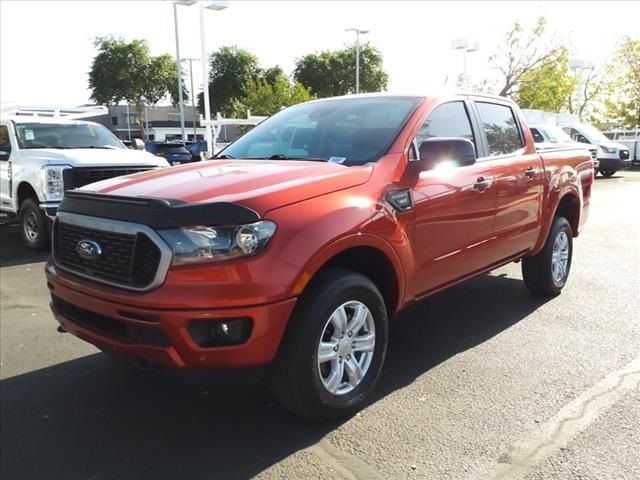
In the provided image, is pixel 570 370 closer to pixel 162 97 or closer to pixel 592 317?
pixel 592 317

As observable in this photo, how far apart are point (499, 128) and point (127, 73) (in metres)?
50.4

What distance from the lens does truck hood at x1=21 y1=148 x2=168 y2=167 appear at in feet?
26.8

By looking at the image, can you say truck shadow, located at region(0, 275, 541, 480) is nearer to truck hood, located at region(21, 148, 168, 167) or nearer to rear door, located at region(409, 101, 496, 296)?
rear door, located at region(409, 101, 496, 296)

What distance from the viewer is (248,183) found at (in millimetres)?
3158

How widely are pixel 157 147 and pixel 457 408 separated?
14.7 meters

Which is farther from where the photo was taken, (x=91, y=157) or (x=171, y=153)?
(x=171, y=153)

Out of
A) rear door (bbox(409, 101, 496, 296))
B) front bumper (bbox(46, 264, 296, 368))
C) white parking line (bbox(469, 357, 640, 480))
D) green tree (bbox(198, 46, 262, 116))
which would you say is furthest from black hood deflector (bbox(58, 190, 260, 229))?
green tree (bbox(198, 46, 262, 116))

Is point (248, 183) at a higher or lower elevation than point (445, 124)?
lower

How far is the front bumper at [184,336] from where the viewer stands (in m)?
2.73

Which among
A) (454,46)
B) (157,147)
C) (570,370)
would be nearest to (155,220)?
(570,370)

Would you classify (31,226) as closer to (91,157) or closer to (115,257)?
(91,157)

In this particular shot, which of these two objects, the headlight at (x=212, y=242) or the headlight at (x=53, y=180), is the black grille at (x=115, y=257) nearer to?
the headlight at (x=212, y=242)

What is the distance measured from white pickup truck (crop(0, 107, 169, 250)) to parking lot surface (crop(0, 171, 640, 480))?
11.3 ft

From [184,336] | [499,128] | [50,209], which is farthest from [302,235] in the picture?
[50,209]
